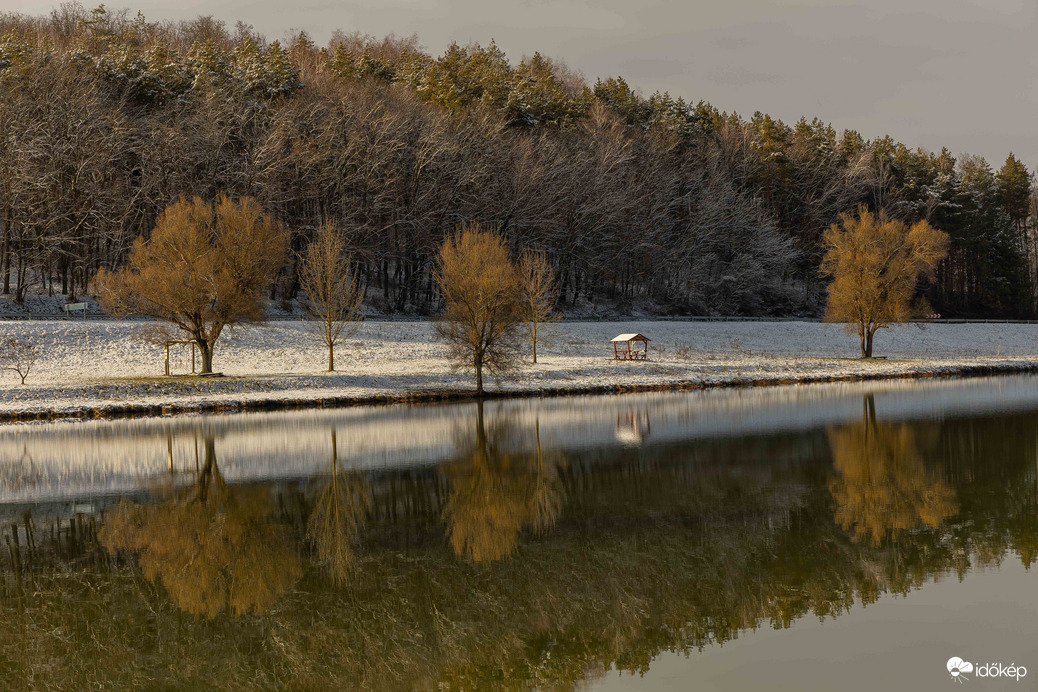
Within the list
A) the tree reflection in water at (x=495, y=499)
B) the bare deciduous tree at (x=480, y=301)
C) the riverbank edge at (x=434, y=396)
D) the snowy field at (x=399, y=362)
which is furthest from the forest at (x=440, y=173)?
the tree reflection in water at (x=495, y=499)

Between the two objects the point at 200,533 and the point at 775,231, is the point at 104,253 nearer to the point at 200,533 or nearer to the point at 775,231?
the point at 200,533

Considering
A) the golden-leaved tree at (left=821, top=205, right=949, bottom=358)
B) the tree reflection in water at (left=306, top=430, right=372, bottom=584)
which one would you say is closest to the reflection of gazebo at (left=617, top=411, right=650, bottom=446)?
the tree reflection in water at (left=306, top=430, right=372, bottom=584)

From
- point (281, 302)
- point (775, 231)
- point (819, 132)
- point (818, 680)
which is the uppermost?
point (819, 132)

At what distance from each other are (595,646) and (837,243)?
56.2m

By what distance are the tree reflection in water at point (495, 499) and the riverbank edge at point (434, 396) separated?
1498 cm

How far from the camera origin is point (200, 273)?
141 feet

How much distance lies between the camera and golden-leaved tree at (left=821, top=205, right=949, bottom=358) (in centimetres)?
5994

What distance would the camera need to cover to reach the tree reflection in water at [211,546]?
42.6ft

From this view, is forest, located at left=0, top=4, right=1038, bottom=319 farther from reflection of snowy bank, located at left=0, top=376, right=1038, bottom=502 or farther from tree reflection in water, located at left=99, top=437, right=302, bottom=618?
tree reflection in water, located at left=99, top=437, right=302, bottom=618

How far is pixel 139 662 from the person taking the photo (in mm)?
10656

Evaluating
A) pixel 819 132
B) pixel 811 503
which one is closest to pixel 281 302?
pixel 811 503

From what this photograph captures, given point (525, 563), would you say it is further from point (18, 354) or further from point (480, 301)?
point (18, 354)

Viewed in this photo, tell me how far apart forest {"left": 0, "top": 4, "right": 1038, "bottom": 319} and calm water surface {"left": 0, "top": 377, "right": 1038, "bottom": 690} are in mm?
37861

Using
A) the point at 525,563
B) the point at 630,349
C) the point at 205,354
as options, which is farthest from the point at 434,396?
the point at 525,563
